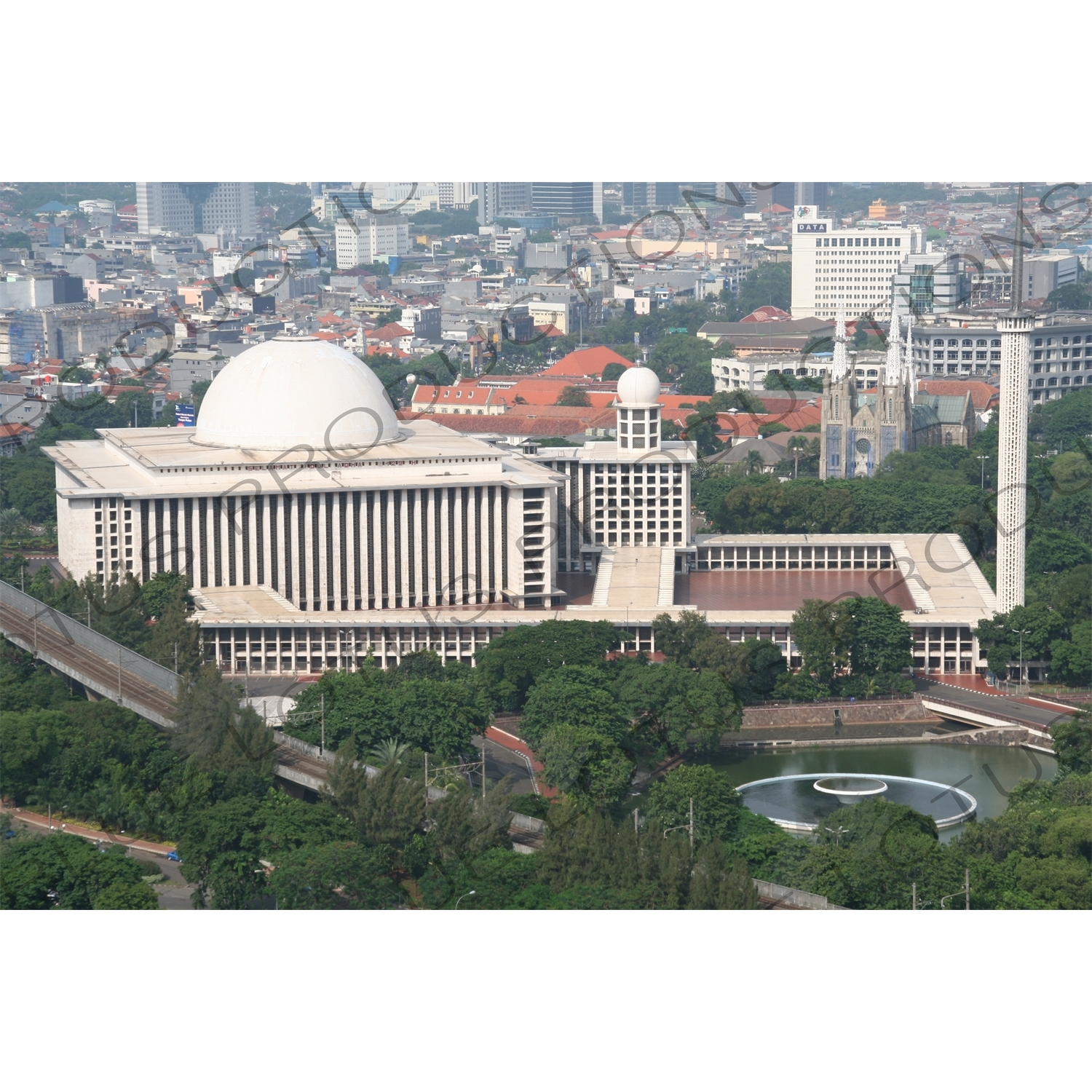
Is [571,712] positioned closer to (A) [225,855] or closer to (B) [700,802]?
(B) [700,802]

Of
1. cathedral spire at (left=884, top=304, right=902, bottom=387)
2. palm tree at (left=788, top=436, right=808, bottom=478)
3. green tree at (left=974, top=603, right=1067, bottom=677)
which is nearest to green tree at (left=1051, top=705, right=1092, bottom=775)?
green tree at (left=974, top=603, right=1067, bottom=677)

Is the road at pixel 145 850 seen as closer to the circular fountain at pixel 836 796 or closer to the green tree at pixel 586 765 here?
the green tree at pixel 586 765

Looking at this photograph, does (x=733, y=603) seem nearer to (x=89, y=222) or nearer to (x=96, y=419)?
(x=96, y=419)

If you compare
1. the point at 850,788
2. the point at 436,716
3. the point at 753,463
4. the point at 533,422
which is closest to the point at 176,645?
the point at 436,716

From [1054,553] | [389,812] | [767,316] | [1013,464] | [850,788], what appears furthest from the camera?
[767,316]

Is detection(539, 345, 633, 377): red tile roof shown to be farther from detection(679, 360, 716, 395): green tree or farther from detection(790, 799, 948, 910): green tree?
detection(790, 799, 948, 910): green tree

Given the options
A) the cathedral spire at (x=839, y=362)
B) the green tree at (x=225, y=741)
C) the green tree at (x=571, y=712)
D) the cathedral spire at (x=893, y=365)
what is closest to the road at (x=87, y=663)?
the green tree at (x=225, y=741)
